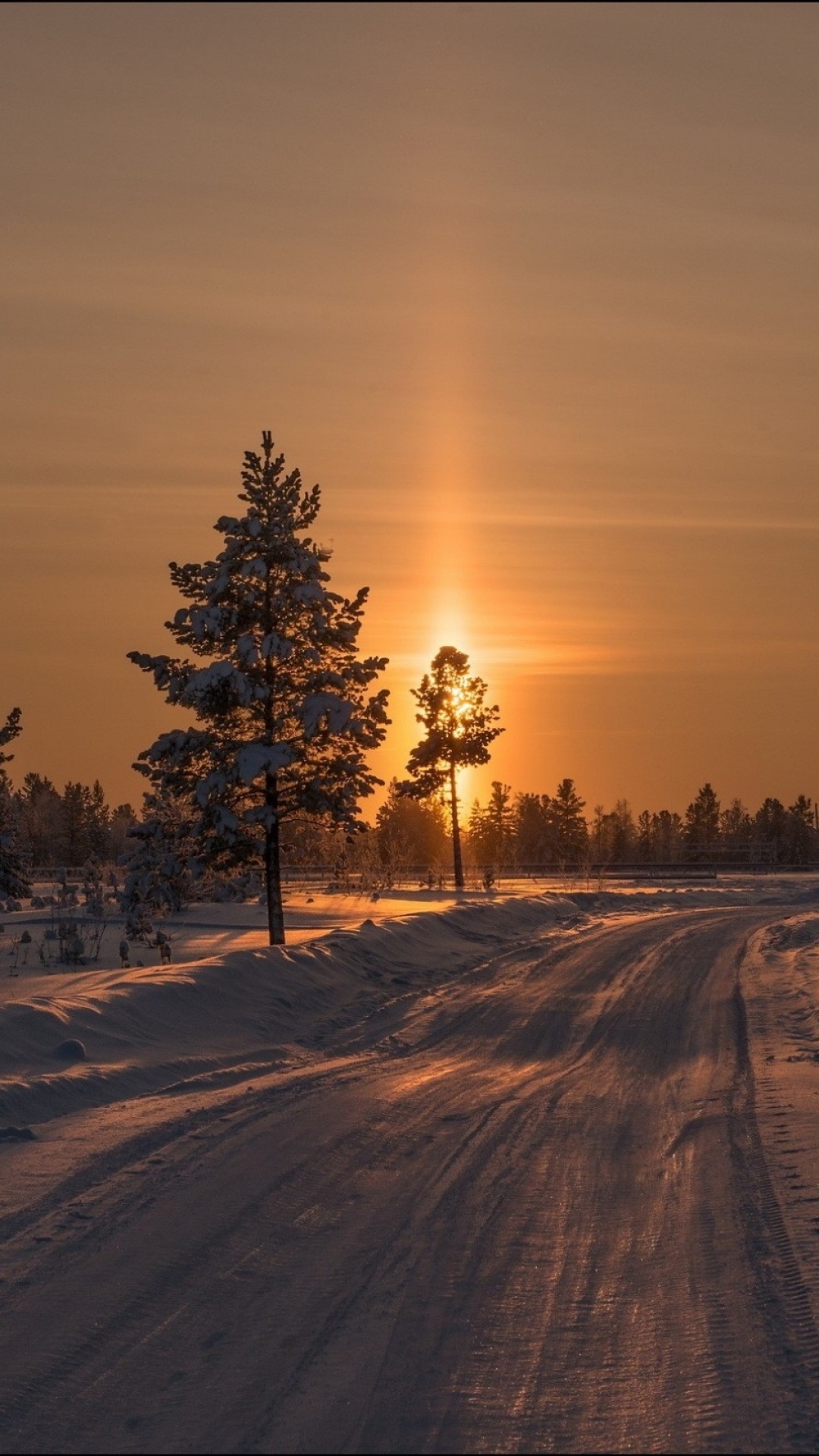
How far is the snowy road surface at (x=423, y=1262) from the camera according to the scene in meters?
5.03

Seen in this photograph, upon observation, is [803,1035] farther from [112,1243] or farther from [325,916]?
[325,916]

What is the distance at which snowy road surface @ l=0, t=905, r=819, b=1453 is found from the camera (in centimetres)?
503

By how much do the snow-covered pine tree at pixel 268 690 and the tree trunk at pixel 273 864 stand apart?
0.09ft

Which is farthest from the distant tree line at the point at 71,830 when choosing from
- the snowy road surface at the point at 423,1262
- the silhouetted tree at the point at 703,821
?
the snowy road surface at the point at 423,1262

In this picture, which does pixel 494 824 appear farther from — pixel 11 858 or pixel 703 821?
pixel 11 858

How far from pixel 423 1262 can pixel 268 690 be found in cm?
1828

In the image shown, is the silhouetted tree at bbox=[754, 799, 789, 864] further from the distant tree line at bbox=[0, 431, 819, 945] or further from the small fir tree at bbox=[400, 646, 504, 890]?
the distant tree line at bbox=[0, 431, 819, 945]

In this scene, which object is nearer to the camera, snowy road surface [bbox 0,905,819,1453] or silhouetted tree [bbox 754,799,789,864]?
snowy road surface [bbox 0,905,819,1453]

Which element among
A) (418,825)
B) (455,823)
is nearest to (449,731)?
(455,823)

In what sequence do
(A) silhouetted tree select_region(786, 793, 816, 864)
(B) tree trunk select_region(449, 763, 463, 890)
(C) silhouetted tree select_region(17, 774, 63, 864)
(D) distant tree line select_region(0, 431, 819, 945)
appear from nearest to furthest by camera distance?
1. (D) distant tree line select_region(0, 431, 819, 945)
2. (B) tree trunk select_region(449, 763, 463, 890)
3. (C) silhouetted tree select_region(17, 774, 63, 864)
4. (A) silhouetted tree select_region(786, 793, 816, 864)

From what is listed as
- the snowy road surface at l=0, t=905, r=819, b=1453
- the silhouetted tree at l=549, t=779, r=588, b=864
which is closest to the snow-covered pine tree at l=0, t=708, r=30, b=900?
the snowy road surface at l=0, t=905, r=819, b=1453

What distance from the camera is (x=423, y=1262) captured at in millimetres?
6711

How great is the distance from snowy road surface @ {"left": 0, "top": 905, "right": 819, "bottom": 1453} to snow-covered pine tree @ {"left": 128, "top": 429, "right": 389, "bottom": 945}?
11.6 meters

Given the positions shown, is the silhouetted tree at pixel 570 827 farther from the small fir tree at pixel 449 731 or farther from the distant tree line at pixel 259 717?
the distant tree line at pixel 259 717
